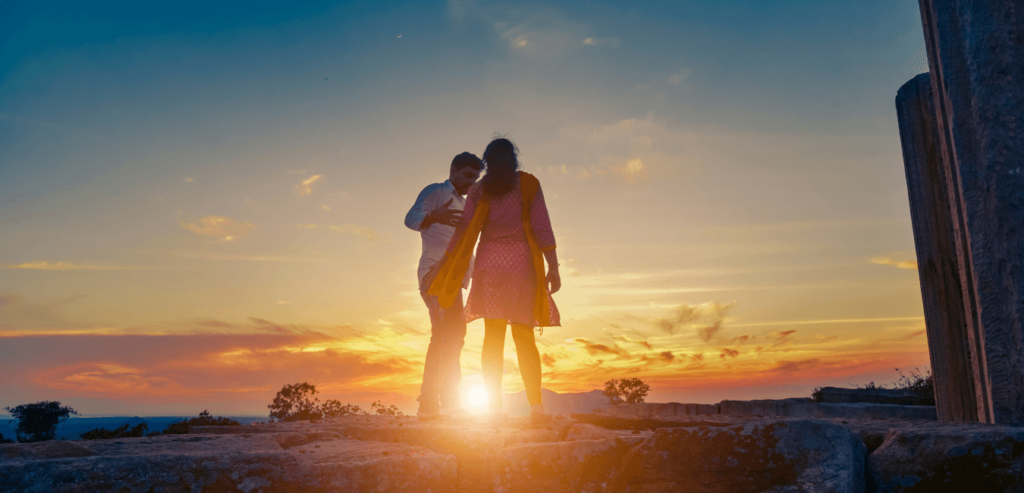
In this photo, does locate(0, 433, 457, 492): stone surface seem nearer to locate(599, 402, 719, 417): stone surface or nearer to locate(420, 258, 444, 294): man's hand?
locate(420, 258, 444, 294): man's hand

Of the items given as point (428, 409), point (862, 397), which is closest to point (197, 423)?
point (428, 409)

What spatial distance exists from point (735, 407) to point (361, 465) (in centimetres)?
461

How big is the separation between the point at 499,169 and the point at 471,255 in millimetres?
653

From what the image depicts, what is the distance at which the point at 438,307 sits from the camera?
5.54 meters

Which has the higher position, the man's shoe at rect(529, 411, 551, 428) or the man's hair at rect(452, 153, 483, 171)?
the man's hair at rect(452, 153, 483, 171)

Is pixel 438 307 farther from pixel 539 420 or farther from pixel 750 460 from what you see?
pixel 750 460

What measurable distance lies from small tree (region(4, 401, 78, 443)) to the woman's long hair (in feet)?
27.7

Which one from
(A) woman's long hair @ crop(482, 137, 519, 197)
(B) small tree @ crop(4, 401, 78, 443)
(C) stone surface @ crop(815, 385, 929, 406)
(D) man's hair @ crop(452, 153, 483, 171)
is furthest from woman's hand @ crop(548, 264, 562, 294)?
(B) small tree @ crop(4, 401, 78, 443)

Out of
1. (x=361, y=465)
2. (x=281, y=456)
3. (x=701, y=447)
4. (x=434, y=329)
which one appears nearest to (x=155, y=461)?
(x=281, y=456)

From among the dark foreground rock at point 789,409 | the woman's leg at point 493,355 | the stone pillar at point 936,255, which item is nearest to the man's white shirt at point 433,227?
the woman's leg at point 493,355

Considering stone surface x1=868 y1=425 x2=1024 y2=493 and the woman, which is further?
the woman

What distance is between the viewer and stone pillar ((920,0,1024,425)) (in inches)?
120

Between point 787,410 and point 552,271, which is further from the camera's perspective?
point 787,410

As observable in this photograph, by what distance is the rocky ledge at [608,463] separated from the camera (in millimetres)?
2160
